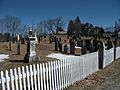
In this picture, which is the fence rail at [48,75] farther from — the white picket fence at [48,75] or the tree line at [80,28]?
the tree line at [80,28]

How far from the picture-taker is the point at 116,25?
329ft

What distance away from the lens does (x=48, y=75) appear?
665 centimetres

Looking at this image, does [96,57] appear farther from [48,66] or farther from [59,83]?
[48,66]

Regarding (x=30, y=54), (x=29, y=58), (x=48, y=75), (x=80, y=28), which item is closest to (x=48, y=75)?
(x=48, y=75)

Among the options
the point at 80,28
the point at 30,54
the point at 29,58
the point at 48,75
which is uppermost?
the point at 80,28

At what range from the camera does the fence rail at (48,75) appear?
5326mm

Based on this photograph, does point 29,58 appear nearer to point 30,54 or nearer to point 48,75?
point 30,54

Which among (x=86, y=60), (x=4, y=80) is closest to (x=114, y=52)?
(x=86, y=60)

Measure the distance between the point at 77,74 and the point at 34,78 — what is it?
3.16 m

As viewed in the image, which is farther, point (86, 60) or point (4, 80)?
point (86, 60)

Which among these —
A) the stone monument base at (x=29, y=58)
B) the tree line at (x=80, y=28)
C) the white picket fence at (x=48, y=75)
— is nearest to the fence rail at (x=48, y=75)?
the white picket fence at (x=48, y=75)

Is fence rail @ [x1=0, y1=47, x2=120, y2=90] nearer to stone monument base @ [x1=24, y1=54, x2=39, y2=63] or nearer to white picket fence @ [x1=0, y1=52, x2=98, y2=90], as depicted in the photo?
white picket fence @ [x1=0, y1=52, x2=98, y2=90]

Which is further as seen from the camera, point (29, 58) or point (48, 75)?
point (29, 58)

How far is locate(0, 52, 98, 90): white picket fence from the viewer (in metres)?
5.33
